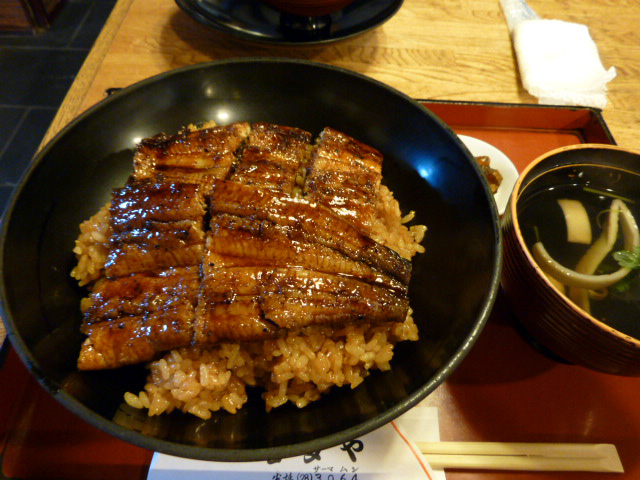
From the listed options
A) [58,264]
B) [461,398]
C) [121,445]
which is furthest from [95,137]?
[461,398]

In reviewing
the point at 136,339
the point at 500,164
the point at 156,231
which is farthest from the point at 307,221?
the point at 500,164

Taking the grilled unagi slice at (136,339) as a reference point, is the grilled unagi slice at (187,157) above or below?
above

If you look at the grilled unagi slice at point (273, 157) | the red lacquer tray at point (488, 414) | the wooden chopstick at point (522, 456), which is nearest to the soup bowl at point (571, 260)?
the red lacquer tray at point (488, 414)

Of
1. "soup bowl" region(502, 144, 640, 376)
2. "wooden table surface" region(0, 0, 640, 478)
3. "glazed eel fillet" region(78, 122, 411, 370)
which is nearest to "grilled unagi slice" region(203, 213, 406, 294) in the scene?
Result: "glazed eel fillet" region(78, 122, 411, 370)

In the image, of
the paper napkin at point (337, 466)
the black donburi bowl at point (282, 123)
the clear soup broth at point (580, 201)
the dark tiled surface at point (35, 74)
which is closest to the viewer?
Result: the black donburi bowl at point (282, 123)

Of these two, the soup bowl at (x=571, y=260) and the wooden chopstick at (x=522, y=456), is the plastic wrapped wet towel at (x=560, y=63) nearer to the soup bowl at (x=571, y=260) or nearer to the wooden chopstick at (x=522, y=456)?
the soup bowl at (x=571, y=260)

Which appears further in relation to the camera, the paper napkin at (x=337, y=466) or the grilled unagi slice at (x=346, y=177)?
the grilled unagi slice at (x=346, y=177)

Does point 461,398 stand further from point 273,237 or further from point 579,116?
point 579,116

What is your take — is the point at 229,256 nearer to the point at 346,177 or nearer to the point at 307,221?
the point at 307,221
